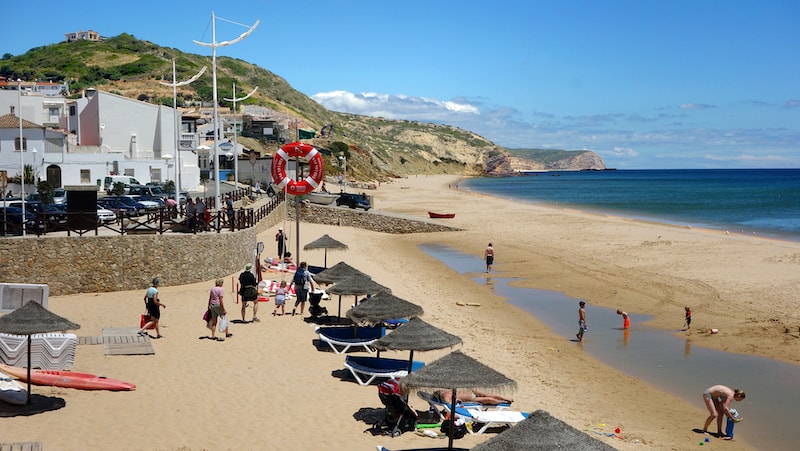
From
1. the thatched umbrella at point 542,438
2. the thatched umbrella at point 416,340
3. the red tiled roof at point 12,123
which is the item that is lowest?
the thatched umbrella at point 416,340

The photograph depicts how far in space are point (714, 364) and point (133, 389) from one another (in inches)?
466

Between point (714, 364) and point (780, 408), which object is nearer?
point (780, 408)

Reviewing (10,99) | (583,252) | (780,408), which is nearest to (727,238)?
(583,252)

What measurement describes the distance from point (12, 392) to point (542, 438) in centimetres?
802

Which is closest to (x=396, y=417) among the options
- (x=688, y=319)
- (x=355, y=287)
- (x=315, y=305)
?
(x=355, y=287)

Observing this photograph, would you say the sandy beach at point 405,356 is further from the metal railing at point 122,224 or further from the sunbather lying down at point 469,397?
the metal railing at point 122,224

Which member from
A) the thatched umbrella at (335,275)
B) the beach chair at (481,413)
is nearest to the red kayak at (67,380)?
the beach chair at (481,413)

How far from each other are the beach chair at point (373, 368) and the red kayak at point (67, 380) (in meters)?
3.70

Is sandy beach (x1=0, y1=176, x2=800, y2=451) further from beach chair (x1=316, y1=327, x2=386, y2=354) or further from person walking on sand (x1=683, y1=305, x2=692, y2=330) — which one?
beach chair (x1=316, y1=327, x2=386, y2=354)

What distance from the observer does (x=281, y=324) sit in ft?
55.7

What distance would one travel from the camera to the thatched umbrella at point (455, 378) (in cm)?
901

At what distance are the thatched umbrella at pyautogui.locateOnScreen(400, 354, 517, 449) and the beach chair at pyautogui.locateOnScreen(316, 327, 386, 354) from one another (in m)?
5.34

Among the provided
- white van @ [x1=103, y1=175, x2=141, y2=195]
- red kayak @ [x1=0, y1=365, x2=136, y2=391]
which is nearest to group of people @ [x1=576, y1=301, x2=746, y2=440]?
red kayak @ [x1=0, y1=365, x2=136, y2=391]

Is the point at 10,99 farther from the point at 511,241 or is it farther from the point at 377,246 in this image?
the point at 511,241
